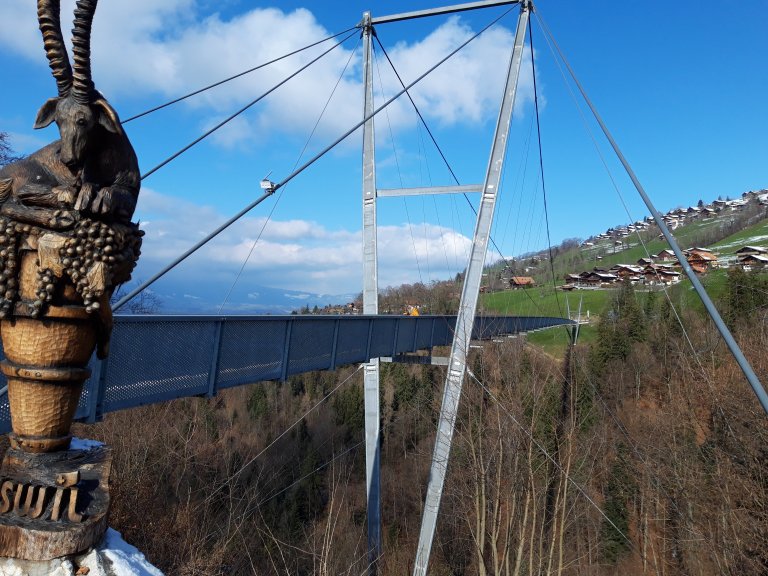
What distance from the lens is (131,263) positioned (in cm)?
168

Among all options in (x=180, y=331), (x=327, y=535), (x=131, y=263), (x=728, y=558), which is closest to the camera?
(x=131, y=263)

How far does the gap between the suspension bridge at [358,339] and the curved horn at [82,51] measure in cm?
279

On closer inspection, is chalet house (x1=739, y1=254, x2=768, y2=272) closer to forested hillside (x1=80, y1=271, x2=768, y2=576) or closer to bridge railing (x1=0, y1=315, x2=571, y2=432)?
forested hillside (x1=80, y1=271, x2=768, y2=576)

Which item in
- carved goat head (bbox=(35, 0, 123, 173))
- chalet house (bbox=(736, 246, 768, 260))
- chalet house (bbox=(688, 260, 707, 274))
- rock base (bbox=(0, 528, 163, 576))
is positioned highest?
chalet house (bbox=(736, 246, 768, 260))

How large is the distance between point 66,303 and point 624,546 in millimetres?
25901

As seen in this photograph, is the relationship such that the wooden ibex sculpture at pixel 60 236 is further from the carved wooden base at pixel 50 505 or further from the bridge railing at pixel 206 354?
the bridge railing at pixel 206 354

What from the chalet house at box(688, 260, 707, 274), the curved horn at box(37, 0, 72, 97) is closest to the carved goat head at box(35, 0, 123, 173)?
the curved horn at box(37, 0, 72, 97)

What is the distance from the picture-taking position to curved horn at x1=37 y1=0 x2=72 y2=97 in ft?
4.85

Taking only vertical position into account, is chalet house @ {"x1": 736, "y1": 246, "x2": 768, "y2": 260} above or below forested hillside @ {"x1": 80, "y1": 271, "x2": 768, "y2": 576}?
above

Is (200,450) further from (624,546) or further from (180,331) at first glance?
(624,546)

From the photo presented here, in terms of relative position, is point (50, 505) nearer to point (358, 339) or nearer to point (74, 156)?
point (74, 156)

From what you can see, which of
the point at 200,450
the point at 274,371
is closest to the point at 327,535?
the point at 274,371

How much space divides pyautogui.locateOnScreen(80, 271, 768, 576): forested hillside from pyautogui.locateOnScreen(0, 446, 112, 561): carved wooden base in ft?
6.61

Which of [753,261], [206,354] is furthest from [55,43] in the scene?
[753,261]
